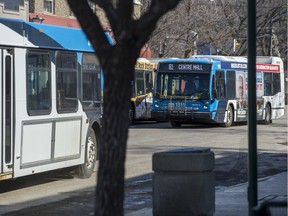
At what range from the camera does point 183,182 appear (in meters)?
9.23

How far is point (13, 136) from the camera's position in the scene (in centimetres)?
1233

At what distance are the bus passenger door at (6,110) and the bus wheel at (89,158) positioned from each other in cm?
294

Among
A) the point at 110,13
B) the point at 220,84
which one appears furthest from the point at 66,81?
the point at 220,84

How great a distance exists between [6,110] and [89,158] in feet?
10.9

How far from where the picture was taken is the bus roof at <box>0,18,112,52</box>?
12414 millimetres

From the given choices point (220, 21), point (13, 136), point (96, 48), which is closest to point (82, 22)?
point (96, 48)

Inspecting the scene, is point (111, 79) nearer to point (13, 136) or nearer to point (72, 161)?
point (13, 136)

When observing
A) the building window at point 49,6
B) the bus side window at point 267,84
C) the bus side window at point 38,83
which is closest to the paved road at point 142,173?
the bus side window at point 38,83

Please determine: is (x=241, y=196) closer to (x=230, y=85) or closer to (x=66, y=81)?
(x=66, y=81)

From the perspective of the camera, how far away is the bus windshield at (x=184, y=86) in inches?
1211

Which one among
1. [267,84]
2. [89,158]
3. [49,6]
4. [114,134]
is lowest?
[89,158]

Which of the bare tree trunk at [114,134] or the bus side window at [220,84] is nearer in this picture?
the bare tree trunk at [114,134]

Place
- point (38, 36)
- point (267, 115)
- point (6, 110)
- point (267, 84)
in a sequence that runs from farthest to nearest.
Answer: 1. point (267, 84)
2. point (267, 115)
3. point (38, 36)
4. point (6, 110)

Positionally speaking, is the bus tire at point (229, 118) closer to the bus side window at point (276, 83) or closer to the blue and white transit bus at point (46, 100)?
the bus side window at point (276, 83)
